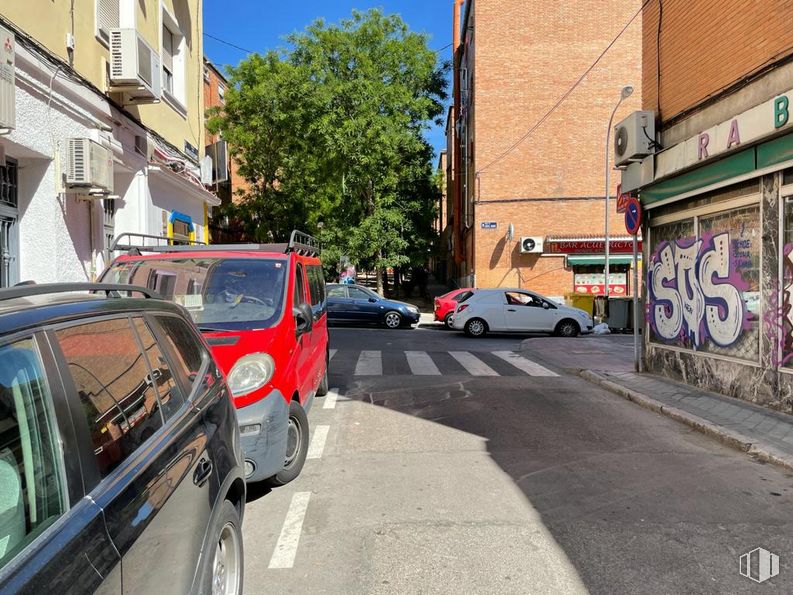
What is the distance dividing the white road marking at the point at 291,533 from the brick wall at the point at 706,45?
6963 millimetres

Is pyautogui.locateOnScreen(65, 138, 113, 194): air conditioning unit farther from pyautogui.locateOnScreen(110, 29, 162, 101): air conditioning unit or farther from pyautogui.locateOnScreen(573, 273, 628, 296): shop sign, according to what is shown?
pyautogui.locateOnScreen(573, 273, 628, 296): shop sign

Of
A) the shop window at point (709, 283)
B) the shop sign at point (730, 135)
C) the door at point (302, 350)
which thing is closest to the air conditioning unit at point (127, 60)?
the door at point (302, 350)

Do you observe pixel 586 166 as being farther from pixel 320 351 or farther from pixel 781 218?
pixel 320 351

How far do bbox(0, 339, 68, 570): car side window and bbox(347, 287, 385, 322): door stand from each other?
18.7m

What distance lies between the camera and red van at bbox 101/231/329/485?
4168 millimetres

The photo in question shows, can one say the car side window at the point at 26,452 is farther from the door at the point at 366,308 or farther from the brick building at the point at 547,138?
the brick building at the point at 547,138

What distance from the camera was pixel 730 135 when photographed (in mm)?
7527

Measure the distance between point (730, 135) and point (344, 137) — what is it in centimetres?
1943

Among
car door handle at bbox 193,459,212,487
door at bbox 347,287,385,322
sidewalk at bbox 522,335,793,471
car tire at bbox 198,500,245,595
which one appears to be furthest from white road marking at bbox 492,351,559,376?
car door handle at bbox 193,459,212,487

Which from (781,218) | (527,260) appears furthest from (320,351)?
(527,260)

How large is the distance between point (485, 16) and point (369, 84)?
6.54 m

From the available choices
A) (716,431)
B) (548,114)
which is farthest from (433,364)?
(548,114)

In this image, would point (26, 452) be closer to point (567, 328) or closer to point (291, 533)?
point (291, 533)

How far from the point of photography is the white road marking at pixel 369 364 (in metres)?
10.7
